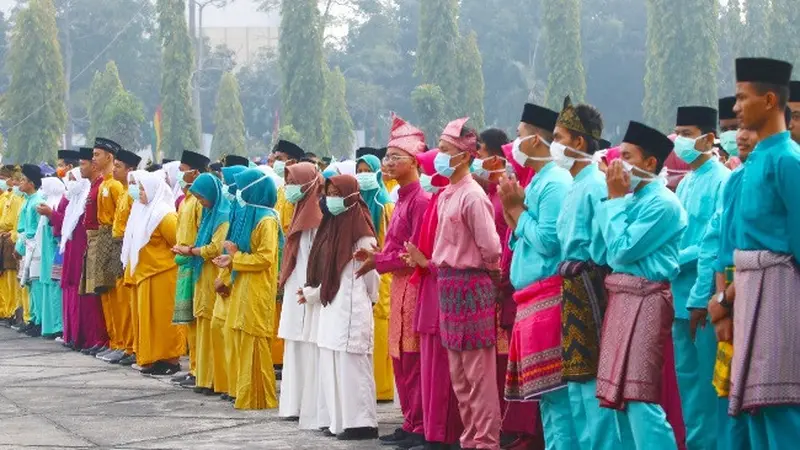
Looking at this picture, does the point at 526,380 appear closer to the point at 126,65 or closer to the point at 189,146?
the point at 189,146

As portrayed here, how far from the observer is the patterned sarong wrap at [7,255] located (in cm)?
1916

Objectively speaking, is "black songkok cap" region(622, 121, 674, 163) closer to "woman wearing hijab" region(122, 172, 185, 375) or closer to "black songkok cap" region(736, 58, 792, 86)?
"black songkok cap" region(736, 58, 792, 86)

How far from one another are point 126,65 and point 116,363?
2428 inches

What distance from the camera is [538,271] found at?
7.48 metres

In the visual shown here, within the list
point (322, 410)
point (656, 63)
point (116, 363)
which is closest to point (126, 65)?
point (656, 63)

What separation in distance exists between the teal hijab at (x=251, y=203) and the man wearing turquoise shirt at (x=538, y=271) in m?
3.65

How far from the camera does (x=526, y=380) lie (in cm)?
736

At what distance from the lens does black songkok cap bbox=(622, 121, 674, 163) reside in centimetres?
684

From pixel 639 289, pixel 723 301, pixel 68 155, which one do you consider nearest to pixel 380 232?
pixel 639 289

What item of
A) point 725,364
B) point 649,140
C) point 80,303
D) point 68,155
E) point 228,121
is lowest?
point 80,303

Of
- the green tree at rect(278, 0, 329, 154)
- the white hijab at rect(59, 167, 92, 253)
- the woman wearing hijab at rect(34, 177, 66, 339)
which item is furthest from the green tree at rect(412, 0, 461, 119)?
the white hijab at rect(59, 167, 92, 253)

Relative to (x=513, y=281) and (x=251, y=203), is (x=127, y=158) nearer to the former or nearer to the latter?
(x=251, y=203)

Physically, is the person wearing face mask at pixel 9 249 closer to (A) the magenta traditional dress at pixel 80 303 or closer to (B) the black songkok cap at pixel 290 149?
(A) the magenta traditional dress at pixel 80 303

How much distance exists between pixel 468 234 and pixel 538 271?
42.2 inches
